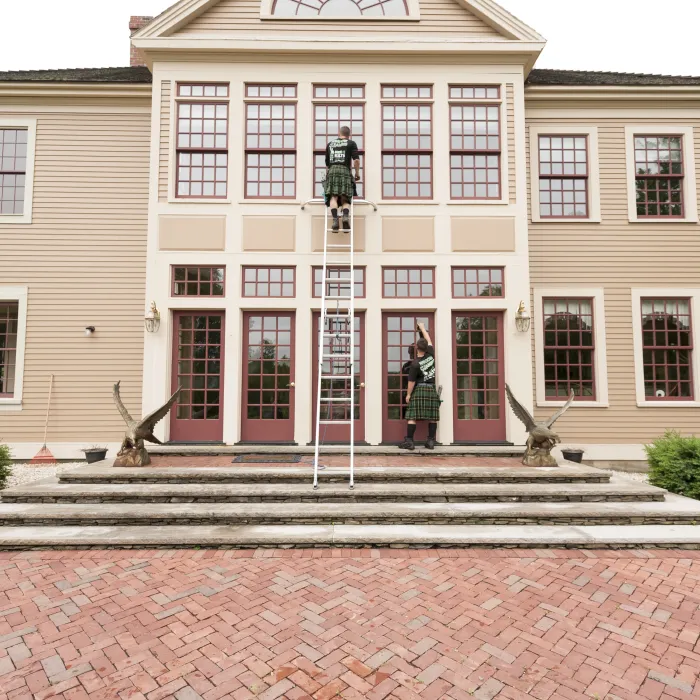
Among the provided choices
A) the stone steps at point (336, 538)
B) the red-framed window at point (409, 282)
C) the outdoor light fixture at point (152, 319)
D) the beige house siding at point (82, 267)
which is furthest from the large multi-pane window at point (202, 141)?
the stone steps at point (336, 538)

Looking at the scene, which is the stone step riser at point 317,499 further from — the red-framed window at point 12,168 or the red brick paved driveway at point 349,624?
the red-framed window at point 12,168

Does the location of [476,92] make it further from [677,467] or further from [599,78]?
[677,467]

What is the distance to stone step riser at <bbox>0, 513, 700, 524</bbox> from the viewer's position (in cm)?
523

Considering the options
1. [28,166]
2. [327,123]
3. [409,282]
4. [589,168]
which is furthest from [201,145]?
[589,168]

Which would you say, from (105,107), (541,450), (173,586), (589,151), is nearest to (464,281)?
(541,450)

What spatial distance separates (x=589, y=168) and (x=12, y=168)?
12279mm

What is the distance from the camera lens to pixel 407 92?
889 centimetres

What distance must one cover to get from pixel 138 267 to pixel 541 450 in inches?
333

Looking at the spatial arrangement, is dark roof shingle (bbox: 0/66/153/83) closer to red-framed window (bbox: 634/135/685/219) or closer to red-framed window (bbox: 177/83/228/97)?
red-framed window (bbox: 177/83/228/97)

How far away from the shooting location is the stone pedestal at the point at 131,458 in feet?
22.3

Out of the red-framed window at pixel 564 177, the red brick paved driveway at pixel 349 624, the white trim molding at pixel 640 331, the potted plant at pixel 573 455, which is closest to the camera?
the red brick paved driveway at pixel 349 624

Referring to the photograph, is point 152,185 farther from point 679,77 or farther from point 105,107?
point 679,77

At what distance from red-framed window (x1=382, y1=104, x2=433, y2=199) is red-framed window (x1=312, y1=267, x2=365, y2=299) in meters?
1.92

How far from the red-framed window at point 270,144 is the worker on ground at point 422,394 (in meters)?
4.07
